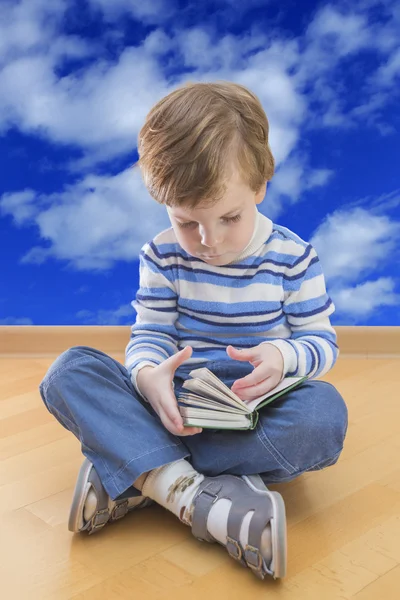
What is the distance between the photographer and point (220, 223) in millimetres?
1064

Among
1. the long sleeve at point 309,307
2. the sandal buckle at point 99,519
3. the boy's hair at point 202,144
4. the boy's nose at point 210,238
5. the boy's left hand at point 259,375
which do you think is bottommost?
the sandal buckle at point 99,519

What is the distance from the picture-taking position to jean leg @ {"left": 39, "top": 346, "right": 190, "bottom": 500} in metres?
1.04

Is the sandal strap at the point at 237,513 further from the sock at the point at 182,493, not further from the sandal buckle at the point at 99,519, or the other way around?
the sandal buckle at the point at 99,519

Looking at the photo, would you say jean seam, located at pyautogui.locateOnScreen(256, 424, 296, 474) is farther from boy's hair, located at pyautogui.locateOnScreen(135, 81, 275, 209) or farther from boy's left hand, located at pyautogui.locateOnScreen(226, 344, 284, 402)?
boy's hair, located at pyautogui.locateOnScreen(135, 81, 275, 209)

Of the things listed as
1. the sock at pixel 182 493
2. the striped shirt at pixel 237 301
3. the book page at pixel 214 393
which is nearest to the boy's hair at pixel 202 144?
the striped shirt at pixel 237 301

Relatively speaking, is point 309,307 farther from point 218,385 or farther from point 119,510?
point 119,510

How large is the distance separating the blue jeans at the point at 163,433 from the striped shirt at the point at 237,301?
7 cm

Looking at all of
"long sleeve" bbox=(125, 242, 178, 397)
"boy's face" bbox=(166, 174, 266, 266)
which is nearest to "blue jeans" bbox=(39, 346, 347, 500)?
"long sleeve" bbox=(125, 242, 178, 397)

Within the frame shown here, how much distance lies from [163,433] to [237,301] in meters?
0.23

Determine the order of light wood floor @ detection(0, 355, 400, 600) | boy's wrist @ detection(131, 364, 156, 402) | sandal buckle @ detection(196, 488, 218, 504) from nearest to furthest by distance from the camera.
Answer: light wood floor @ detection(0, 355, 400, 600), sandal buckle @ detection(196, 488, 218, 504), boy's wrist @ detection(131, 364, 156, 402)

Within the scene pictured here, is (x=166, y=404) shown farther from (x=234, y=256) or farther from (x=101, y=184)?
(x=101, y=184)

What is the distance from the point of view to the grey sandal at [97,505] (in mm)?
1011

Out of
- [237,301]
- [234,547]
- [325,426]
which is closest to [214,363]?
[237,301]

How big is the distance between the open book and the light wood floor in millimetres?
153
